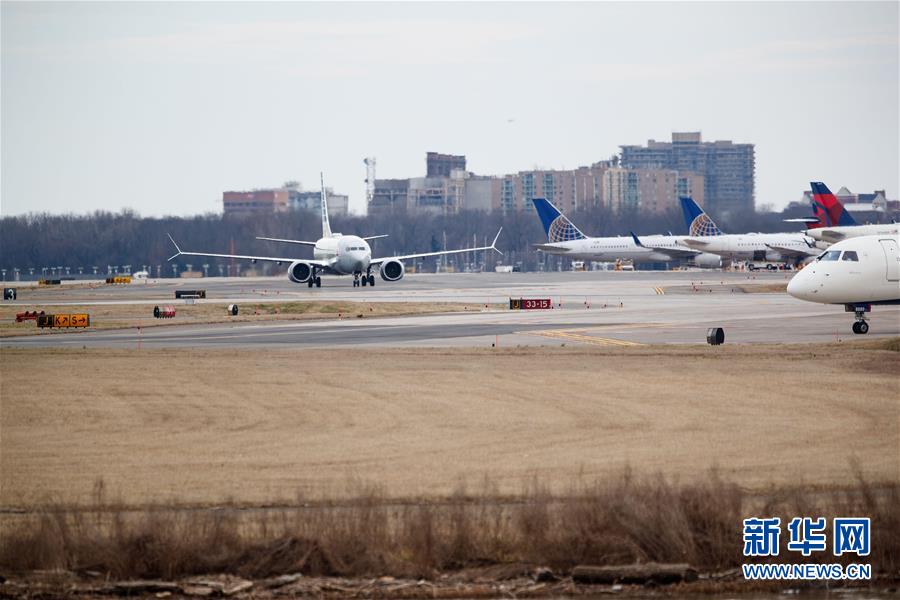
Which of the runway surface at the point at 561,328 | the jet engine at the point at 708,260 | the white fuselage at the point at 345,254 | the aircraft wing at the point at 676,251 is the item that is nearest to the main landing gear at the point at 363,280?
the white fuselage at the point at 345,254

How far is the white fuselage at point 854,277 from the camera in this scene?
140 feet

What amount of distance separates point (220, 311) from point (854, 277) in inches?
1405

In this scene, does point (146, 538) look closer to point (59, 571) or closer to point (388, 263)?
point (59, 571)

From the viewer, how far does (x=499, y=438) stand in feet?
75.9

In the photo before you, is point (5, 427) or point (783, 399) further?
point (783, 399)

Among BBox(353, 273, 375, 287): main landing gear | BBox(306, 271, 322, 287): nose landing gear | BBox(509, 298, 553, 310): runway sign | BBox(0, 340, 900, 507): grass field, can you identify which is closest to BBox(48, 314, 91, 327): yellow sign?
BBox(0, 340, 900, 507): grass field

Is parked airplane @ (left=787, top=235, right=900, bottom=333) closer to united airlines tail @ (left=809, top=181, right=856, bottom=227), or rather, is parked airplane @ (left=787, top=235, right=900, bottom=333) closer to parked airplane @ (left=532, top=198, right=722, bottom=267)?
united airlines tail @ (left=809, top=181, right=856, bottom=227)

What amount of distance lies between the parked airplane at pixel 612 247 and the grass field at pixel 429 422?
103 m

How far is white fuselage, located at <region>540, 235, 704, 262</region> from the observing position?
142m

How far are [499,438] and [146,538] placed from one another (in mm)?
8320

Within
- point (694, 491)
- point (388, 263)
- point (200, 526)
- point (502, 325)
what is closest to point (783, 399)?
point (694, 491)

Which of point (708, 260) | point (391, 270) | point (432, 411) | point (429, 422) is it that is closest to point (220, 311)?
point (391, 270)

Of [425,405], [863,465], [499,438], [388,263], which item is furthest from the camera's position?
[388,263]

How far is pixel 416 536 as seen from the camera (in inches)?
659
